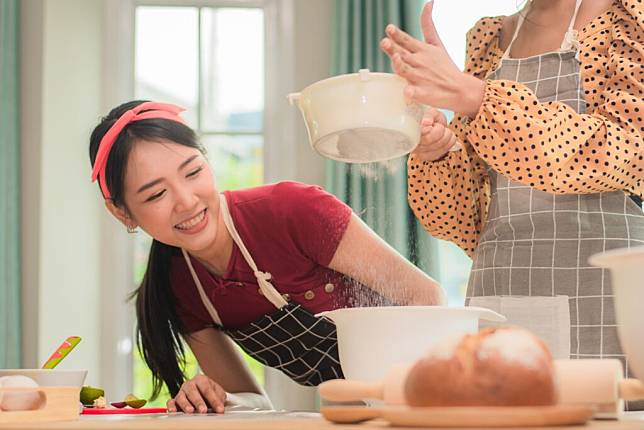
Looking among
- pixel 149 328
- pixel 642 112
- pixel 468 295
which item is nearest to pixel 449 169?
pixel 468 295

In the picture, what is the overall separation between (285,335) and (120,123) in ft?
1.84

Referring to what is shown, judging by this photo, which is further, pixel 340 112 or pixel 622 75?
pixel 622 75

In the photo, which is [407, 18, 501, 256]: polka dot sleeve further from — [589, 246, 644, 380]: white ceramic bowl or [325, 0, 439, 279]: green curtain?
[325, 0, 439, 279]: green curtain

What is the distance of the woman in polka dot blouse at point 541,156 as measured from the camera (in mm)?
1275

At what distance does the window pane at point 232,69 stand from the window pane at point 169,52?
54 mm

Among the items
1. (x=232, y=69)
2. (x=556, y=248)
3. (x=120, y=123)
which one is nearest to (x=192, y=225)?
(x=120, y=123)

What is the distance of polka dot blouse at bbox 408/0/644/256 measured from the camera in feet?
4.18

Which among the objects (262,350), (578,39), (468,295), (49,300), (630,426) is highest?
(578,39)

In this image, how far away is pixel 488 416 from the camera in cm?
52

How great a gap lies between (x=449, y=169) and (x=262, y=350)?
0.58 m

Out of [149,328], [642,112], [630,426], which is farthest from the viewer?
[149,328]

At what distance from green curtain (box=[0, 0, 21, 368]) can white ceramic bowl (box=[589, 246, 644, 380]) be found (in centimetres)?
285

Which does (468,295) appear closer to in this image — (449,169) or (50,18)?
(449,169)

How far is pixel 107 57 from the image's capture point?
3643 mm
